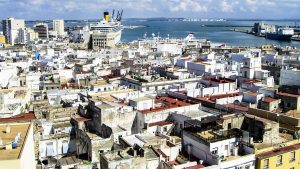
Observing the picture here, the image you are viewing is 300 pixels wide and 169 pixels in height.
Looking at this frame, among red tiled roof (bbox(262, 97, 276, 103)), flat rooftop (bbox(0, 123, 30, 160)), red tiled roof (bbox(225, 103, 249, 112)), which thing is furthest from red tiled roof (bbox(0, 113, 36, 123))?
red tiled roof (bbox(262, 97, 276, 103))

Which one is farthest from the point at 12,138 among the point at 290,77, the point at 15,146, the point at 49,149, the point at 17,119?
the point at 290,77

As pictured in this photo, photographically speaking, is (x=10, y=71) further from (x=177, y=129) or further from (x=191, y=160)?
(x=191, y=160)

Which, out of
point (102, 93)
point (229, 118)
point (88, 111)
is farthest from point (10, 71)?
point (229, 118)

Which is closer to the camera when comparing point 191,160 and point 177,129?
point 191,160

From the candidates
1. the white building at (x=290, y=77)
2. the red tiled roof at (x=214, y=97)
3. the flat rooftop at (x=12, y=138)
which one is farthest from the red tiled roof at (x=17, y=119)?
the white building at (x=290, y=77)

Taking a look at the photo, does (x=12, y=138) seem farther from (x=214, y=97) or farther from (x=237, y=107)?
(x=214, y=97)

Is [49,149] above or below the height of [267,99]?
below

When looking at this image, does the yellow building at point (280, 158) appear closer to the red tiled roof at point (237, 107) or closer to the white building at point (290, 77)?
the red tiled roof at point (237, 107)
